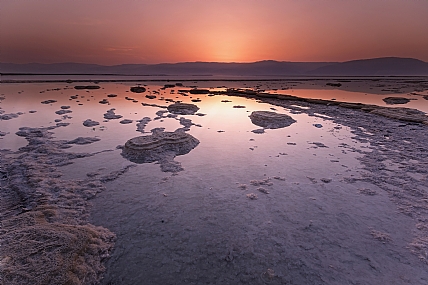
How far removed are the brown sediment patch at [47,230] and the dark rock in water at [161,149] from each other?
2052mm

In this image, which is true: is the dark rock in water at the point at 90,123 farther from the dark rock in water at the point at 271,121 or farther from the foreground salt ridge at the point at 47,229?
the dark rock in water at the point at 271,121

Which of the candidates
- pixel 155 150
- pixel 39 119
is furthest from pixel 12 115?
pixel 155 150

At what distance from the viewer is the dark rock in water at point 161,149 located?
791 cm

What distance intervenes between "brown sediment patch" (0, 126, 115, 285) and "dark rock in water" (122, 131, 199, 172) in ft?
6.73

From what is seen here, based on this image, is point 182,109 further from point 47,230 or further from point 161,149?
point 47,230

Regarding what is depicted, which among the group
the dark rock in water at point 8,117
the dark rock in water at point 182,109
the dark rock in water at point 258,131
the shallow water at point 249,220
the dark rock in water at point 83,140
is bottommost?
the shallow water at point 249,220

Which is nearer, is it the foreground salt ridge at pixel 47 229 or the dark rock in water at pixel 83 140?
the foreground salt ridge at pixel 47 229

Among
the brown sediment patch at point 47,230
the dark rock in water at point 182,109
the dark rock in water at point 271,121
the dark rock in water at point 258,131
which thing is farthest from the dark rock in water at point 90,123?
the dark rock in water at point 271,121

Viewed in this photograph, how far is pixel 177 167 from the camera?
7457 millimetres

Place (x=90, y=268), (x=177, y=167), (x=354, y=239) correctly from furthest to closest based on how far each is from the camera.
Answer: (x=177, y=167) → (x=354, y=239) → (x=90, y=268)

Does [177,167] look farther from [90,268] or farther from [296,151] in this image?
[296,151]

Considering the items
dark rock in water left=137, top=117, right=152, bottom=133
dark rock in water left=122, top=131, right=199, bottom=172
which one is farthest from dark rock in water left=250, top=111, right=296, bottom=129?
dark rock in water left=137, top=117, right=152, bottom=133

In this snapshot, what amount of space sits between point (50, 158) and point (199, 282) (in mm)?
7288

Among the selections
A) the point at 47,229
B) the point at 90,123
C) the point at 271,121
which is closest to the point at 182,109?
the point at 90,123
